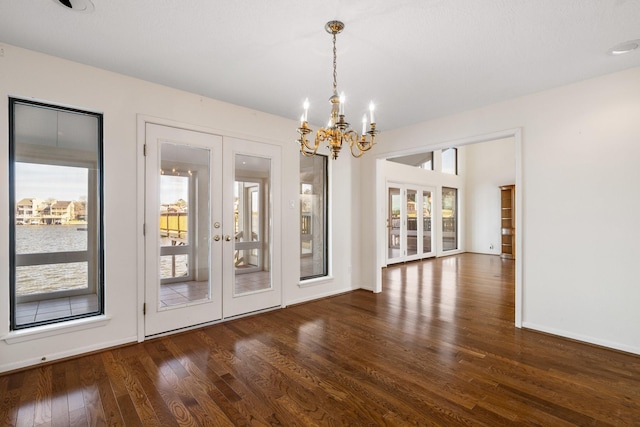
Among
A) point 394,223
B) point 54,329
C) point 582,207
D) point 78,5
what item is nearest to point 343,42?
point 78,5

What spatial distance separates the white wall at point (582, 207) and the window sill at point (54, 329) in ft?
14.6

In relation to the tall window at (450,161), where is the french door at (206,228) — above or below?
below

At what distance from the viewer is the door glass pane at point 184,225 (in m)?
3.39

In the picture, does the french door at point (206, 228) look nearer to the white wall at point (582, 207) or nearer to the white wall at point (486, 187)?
the white wall at point (582, 207)

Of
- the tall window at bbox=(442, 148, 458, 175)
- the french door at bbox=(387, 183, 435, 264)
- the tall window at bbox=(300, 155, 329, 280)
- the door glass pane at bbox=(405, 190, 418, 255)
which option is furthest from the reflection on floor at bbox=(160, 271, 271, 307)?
the tall window at bbox=(442, 148, 458, 175)

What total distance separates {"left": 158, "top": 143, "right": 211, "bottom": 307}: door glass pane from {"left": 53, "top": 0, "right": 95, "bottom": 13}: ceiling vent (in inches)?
54.8

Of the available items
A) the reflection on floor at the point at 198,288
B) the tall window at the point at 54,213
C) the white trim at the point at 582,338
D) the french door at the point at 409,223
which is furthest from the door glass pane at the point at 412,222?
the tall window at the point at 54,213

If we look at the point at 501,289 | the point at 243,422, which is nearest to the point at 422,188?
the point at 501,289

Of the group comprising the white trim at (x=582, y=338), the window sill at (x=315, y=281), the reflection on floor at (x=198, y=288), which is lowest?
the white trim at (x=582, y=338)

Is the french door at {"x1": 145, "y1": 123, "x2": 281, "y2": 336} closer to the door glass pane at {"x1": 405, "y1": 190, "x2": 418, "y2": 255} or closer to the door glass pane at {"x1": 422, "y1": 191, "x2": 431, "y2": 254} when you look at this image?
the door glass pane at {"x1": 405, "y1": 190, "x2": 418, "y2": 255}

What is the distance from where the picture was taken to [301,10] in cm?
210

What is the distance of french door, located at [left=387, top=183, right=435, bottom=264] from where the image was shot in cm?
813

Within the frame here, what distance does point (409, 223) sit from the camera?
336 inches

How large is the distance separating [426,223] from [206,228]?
6.87m
